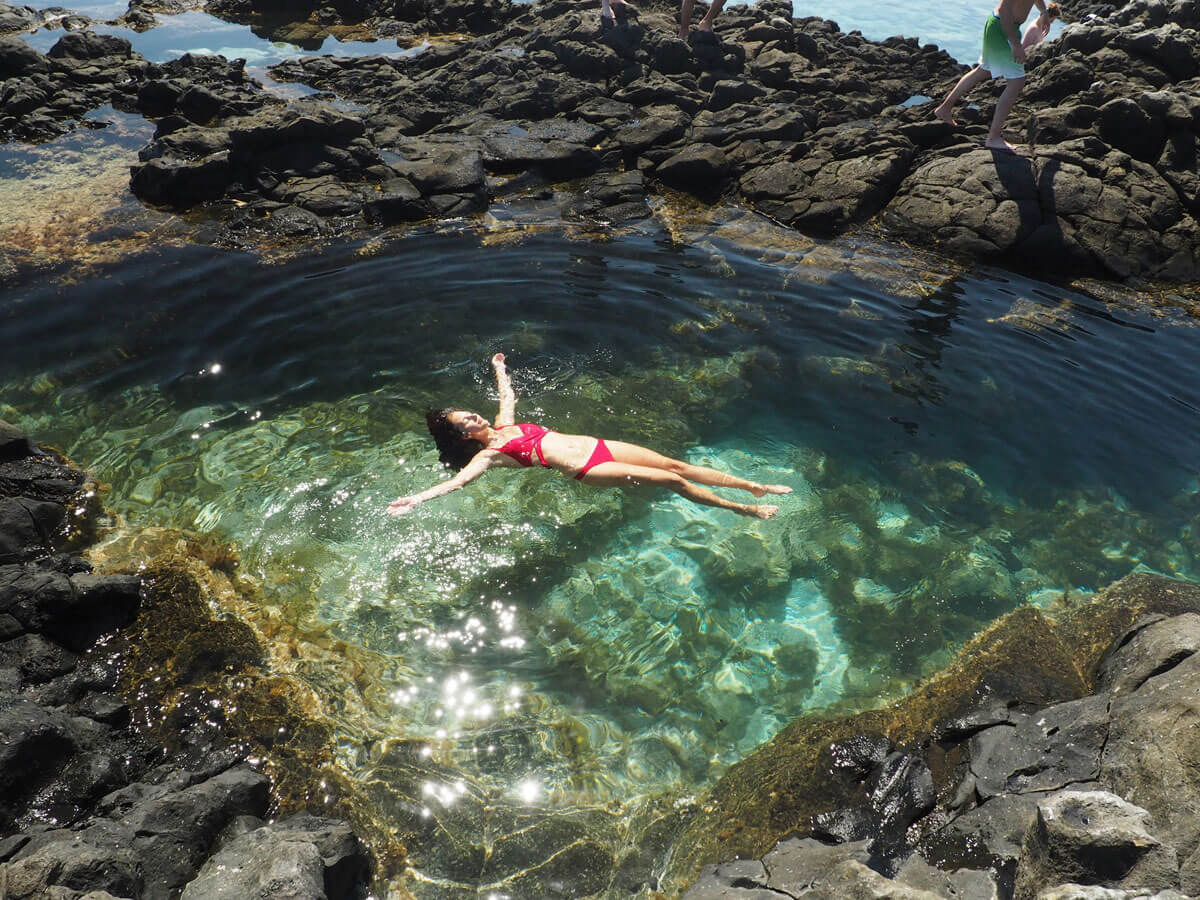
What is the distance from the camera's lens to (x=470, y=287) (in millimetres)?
12172

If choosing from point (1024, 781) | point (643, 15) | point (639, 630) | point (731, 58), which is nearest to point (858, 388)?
point (639, 630)

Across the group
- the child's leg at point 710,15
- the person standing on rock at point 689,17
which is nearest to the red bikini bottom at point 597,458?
Result: the person standing on rock at point 689,17

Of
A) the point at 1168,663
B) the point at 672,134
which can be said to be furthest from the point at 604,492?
the point at 672,134

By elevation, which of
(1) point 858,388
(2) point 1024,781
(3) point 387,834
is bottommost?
(3) point 387,834

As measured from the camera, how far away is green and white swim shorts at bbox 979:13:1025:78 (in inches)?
543

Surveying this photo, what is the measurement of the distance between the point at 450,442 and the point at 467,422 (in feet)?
1.62

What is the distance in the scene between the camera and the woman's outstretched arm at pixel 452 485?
7.12m

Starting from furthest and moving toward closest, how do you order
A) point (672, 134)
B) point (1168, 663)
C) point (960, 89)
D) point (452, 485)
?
point (672, 134) < point (960, 89) < point (452, 485) < point (1168, 663)

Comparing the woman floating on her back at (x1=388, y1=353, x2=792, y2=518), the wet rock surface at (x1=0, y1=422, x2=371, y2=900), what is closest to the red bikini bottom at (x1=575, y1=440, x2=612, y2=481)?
the woman floating on her back at (x1=388, y1=353, x2=792, y2=518)

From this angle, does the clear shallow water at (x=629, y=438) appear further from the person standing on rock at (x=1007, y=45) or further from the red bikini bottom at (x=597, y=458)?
the person standing on rock at (x=1007, y=45)

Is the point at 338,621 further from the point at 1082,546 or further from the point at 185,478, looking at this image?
the point at 1082,546

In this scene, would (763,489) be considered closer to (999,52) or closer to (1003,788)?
(1003,788)

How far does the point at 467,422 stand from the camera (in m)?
8.20

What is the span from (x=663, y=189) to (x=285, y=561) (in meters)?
12.1
